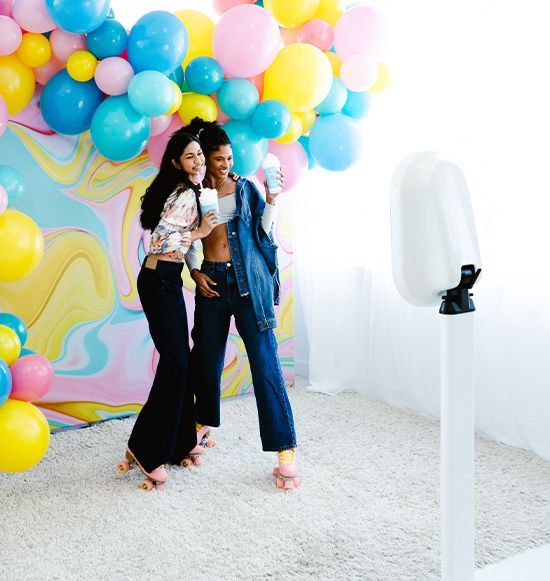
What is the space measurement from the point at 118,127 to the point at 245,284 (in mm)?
747

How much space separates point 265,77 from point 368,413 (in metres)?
1.61

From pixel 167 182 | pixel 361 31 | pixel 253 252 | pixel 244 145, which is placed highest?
pixel 361 31

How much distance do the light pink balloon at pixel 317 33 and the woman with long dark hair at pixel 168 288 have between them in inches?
31.7

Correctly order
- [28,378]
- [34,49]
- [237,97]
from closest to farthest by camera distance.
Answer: [28,378], [34,49], [237,97]

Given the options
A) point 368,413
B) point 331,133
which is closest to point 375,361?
point 368,413

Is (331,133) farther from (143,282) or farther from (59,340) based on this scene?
(59,340)

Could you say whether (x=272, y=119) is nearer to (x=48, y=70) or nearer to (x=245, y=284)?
(x=245, y=284)

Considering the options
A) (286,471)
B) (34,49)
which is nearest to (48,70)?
(34,49)

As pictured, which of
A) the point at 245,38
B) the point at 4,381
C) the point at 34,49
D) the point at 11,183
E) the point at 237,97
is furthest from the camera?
the point at 237,97

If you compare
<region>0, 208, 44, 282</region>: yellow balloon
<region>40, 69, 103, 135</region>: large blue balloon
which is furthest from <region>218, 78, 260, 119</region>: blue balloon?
<region>0, 208, 44, 282</region>: yellow balloon

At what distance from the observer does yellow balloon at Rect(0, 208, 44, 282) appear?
91.6 inches

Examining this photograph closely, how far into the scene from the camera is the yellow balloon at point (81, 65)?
2559 mm

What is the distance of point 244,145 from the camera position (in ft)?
9.17

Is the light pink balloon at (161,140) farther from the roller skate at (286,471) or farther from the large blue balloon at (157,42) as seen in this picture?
the roller skate at (286,471)
